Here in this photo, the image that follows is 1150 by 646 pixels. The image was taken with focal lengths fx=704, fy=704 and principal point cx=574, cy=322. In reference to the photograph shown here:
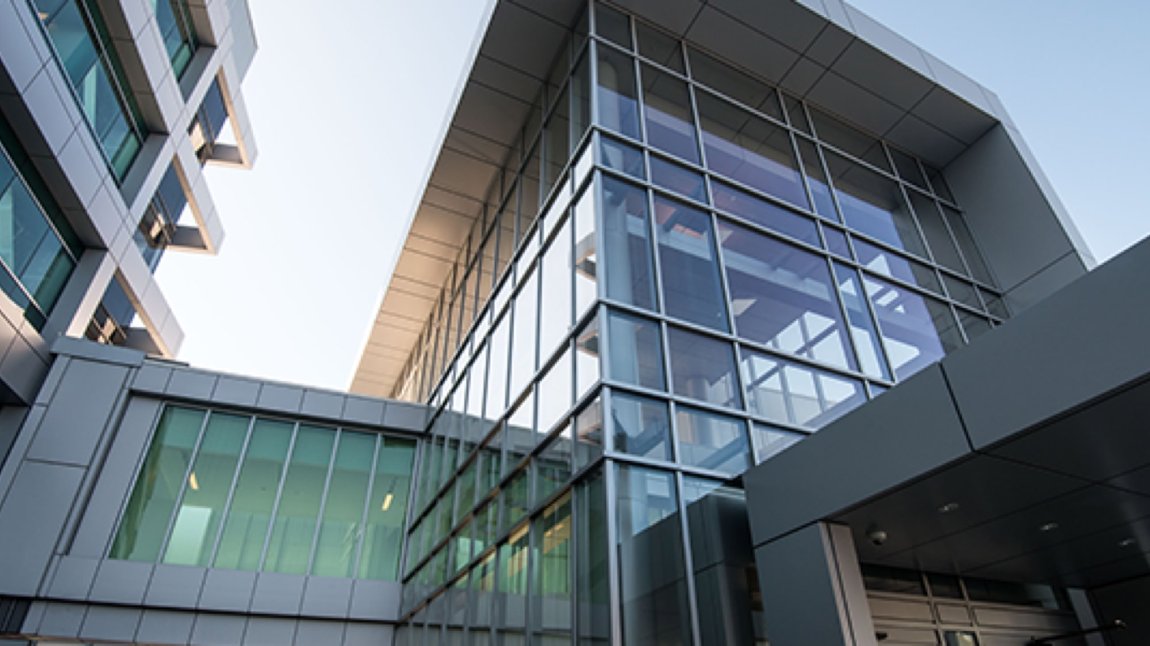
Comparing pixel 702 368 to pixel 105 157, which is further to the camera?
pixel 105 157

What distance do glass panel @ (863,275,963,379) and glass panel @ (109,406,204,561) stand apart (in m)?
12.0

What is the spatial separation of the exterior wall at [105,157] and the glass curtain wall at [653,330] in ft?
24.9

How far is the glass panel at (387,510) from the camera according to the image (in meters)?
13.0

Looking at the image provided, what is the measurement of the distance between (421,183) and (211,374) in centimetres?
557

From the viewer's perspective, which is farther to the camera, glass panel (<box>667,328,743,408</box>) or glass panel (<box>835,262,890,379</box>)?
glass panel (<box>835,262,890,379</box>)

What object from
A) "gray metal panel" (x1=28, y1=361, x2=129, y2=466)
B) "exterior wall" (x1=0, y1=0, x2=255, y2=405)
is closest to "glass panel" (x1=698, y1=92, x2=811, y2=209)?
"exterior wall" (x1=0, y1=0, x2=255, y2=405)

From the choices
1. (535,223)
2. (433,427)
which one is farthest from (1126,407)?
(433,427)

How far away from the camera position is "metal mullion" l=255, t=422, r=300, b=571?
12289mm

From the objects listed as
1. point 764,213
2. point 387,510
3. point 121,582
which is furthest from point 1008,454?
point 121,582

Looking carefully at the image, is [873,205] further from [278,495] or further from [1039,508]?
[278,495]

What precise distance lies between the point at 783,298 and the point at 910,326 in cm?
250

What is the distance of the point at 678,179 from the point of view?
377 inches

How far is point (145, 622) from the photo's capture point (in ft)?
36.2

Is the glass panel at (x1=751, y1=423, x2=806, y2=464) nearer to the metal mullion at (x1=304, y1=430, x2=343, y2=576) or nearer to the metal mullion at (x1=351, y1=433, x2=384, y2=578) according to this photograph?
the metal mullion at (x1=351, y1=433, x2=384, y2=578)
